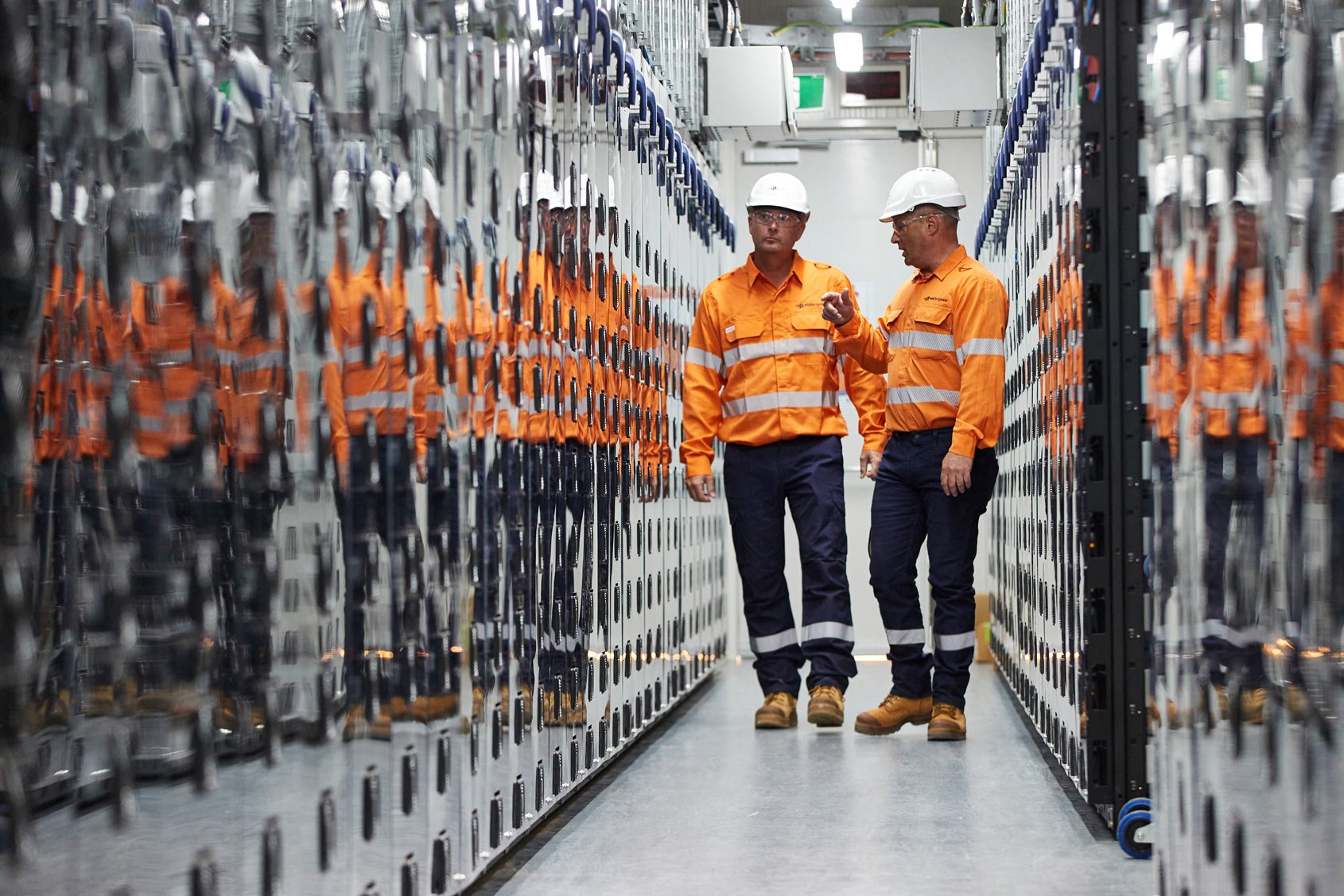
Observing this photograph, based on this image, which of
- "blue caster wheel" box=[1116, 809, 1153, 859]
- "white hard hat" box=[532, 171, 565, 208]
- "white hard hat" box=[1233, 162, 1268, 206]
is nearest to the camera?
"white hard hat" box=[1233, 162, 1268, 206]

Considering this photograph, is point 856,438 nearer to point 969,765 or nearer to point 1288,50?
point 969,765

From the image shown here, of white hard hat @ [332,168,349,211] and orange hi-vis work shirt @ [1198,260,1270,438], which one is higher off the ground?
white hard hat @ [332,168,349,211]

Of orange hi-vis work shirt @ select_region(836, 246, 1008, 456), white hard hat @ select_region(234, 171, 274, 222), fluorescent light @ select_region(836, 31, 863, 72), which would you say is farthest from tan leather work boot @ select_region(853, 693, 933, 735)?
fluorescent light @ select_region(836, 31, 863, 72)

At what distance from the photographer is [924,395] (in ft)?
14.0

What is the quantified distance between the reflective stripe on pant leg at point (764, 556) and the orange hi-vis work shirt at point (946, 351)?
1.38 ft

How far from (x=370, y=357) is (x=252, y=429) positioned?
316mm

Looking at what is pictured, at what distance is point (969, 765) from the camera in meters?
3.83

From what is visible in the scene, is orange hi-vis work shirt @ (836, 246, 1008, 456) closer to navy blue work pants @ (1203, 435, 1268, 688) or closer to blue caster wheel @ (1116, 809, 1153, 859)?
blue caster wheel @ (1116, 809, 1153, 859)

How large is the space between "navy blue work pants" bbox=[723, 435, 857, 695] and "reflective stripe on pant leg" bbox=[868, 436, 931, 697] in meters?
0.12

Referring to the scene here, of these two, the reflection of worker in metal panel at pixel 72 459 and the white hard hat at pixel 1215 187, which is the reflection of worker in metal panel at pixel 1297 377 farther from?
the reflection of worker in metal panel at pixel 72 459

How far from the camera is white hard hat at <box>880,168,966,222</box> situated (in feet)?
14.5

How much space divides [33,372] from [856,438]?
582cm

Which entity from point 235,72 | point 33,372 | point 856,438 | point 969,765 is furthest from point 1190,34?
point 856,438

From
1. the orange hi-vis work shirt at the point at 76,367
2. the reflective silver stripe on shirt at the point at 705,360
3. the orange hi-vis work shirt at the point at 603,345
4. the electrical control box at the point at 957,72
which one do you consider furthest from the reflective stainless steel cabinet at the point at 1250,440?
the electrical control box at the point at 957,72
